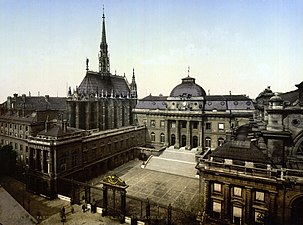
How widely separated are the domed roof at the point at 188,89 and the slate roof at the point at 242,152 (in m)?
32.3

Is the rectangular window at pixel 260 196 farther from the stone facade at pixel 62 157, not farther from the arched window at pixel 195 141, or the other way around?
the arched window at pixel 195 141

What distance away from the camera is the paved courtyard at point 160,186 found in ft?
104

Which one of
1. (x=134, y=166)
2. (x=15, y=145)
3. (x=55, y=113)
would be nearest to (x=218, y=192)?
(x=134, y=166)

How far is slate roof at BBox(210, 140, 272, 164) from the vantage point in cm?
2110

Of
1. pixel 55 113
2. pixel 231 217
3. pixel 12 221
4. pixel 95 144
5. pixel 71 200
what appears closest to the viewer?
pixel 231 217

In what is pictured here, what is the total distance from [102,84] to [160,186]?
110 ft

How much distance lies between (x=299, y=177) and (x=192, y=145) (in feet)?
119

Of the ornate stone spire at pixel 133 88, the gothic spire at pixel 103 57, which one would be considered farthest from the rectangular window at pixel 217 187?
the ornate stone spire at pixel 133 88

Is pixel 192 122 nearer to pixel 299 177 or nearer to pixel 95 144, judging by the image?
pixel 95 144

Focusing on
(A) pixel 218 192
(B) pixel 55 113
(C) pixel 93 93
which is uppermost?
(C) pixel 93 93

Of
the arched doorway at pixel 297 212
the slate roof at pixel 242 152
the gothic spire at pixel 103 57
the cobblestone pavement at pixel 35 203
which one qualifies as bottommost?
the cobblestone pavement at pixel 35 203

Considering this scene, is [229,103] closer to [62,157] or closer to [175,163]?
[175,163]

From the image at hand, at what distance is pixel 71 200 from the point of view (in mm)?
31250

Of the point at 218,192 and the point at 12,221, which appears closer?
the point at 218,192
